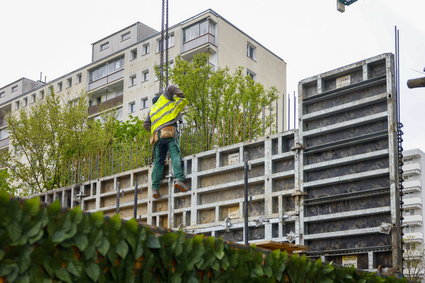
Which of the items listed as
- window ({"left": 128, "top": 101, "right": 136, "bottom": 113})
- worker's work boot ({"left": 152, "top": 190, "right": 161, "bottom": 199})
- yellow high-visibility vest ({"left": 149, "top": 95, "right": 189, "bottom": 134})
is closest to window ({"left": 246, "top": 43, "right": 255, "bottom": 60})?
window ({"left": 128, "top": 101, "right": 136, "bottom": 113})

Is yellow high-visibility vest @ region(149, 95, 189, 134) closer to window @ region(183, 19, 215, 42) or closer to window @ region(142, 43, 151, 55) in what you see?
window @ region(183, 19, 215, 42)

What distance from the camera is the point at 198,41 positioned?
39312mm

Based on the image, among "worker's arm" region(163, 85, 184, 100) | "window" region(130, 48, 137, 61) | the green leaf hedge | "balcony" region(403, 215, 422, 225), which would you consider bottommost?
the green leaf hedge

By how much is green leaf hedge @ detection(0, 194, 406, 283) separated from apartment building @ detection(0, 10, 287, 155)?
96.9 feet

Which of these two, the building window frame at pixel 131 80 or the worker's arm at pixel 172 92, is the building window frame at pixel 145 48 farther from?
the worker's arm at pixel 172 92

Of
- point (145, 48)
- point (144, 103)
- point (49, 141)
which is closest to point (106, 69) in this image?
point (145, 48)

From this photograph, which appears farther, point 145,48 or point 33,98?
point 33,98

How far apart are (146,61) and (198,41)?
5.16 m

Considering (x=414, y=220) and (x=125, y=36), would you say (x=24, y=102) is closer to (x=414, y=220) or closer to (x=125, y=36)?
(x=125, y=36)

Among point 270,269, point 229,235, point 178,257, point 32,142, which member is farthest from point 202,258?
point 32,142

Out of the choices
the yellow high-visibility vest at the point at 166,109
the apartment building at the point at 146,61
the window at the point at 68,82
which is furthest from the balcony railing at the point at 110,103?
the yellow high-visibility vest at the point at 166,109

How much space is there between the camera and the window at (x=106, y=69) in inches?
1794

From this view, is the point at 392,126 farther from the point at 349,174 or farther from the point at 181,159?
the point at 181,159

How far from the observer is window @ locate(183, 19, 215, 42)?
1544 inches
